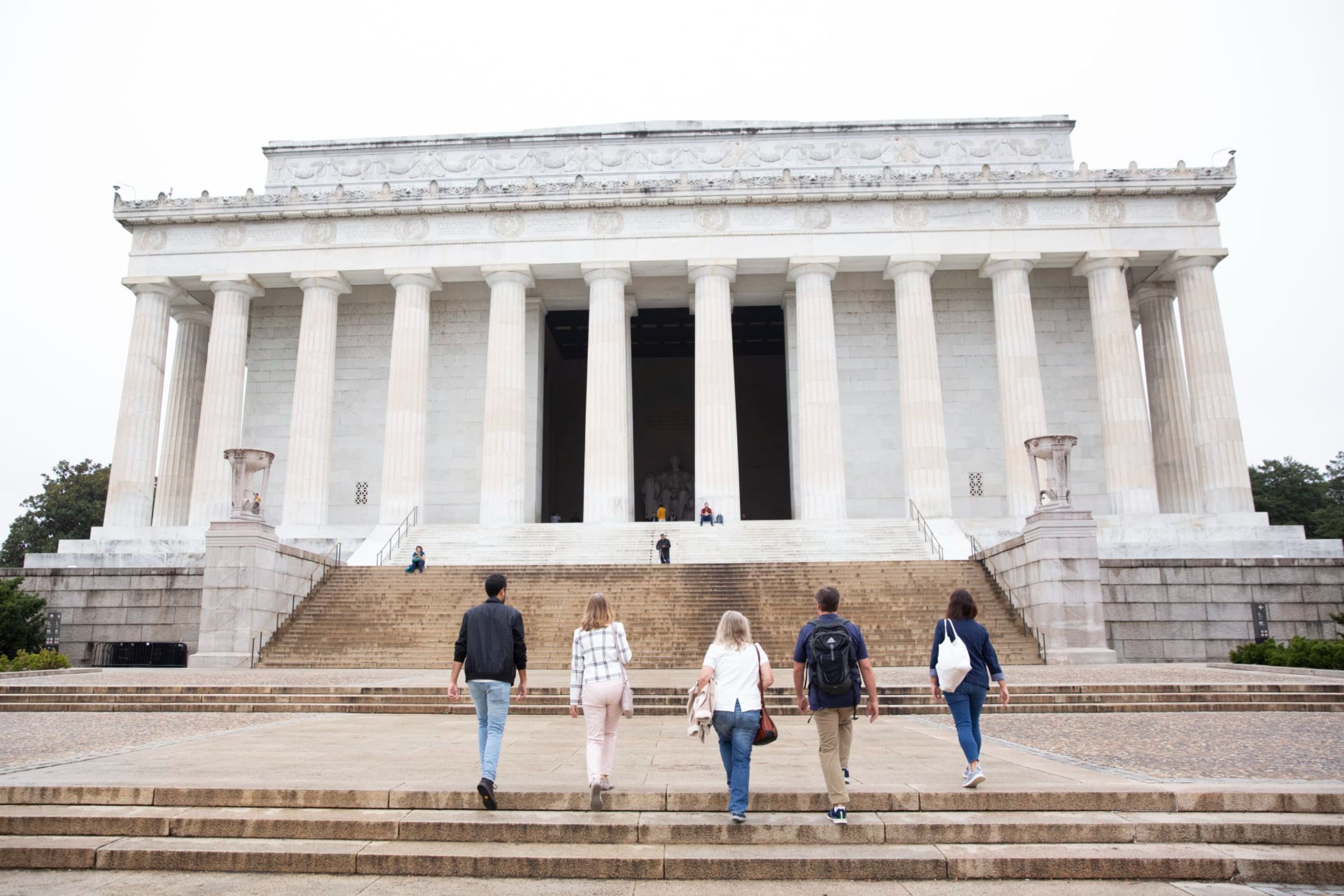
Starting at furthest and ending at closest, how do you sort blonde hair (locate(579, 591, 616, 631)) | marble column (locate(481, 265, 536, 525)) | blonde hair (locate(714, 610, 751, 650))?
marble column (locate(481, 265, 536, 525)) < blonde hair (locate(579, 591, 616, 631)) < blonde hair (locate(714, 610, 751, 650))

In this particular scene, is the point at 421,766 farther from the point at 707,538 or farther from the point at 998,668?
the point at 707,538

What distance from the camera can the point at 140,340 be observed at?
38.6 m

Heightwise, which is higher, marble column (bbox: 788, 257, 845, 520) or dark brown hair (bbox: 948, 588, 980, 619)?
marble column (bbox: 788, 257, 845, 520)

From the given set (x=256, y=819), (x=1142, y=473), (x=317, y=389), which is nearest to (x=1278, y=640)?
(x=1142, y=473)

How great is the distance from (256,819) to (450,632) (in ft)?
54.9

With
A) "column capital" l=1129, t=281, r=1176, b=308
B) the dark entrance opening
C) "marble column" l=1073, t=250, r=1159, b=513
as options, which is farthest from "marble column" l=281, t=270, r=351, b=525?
"column capital" l=1129, t=281, r=1176, b=308

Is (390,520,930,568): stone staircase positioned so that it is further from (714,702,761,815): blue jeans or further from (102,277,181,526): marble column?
(714,702,761,815): blue jeans

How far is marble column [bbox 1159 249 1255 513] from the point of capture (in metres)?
35.3

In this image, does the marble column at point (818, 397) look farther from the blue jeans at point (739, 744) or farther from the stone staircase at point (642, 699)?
the blue jeans at point (739, 744)

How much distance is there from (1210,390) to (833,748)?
34.8 meters

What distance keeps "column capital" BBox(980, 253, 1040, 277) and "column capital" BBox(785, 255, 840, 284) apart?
615cm

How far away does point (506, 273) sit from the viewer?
3828 cm

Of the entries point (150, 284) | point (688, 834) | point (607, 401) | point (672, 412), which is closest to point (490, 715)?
point (688, 834)

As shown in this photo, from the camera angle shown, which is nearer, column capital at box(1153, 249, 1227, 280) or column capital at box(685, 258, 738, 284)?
column capital at box(1153, 249, 1227, 280)
